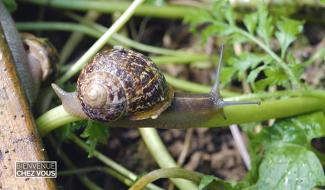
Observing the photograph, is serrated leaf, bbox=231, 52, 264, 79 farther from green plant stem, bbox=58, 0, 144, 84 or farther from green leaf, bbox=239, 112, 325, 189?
green plant stem, bbox=58, 0, 144, 84

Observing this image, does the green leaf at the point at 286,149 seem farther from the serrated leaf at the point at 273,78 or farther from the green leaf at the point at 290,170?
the serrated leaf at the point at 273,78

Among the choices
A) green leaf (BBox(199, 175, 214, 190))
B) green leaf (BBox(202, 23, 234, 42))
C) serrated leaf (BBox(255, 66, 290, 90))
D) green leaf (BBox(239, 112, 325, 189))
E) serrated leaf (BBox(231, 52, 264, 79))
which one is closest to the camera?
green leaf (BBox(199, 175, 214, 190))

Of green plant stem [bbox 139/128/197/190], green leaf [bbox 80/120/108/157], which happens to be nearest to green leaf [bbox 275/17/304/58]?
green plant stem [bbox 139/128/197/190]

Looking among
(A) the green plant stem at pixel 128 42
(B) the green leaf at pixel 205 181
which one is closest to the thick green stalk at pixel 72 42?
(A) the green plant stem at pixel 128 42

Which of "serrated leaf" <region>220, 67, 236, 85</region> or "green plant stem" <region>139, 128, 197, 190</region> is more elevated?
"serrated leaf" <region>220, 67, 236, 85</region>

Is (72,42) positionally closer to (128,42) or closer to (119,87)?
(128,42)

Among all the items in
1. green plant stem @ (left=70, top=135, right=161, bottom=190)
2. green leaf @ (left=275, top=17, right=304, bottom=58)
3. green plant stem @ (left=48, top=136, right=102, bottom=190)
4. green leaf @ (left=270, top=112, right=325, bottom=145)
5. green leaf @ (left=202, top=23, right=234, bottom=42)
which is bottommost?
green plant stem @ (left=48, top=136, right=102, bottom=190)

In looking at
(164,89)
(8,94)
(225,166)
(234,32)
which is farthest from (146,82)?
(225,166)

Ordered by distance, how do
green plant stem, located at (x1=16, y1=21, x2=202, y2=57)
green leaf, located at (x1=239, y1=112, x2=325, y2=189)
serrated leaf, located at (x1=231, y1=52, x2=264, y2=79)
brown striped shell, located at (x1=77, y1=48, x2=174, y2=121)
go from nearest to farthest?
1. brown striped shell, located at (x1=77, y1=48, x2=174, y2=121)
2. green leaf, located at (x1=239, y1=112, x2=325, y2=189)
3. serrated leaf, located at (x1=231, y1=52, x2=264, y2=79)
4. green plant stem, located at (x1=16, y1=21, x2=202, y2=57)
